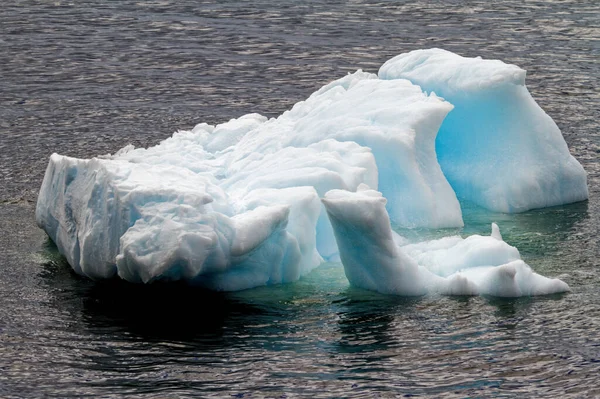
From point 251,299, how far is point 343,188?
5.80 ft

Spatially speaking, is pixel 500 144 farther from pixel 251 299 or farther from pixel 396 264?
pixel 251 299

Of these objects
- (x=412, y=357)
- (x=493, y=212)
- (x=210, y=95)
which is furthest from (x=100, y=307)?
(x=210, y=95)

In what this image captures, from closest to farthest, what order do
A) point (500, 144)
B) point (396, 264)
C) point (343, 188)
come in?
point (396, 264), point (343, 188), point (500, 144)

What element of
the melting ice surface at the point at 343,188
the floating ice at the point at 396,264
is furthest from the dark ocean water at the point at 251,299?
the melting ice surface at the point at 343,188

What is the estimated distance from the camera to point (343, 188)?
13.1m

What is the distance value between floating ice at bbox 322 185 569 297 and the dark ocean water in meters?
0.16

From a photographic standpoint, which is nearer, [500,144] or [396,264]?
[396,264]

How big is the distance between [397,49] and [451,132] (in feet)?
32.5

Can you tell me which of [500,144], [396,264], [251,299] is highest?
[500,144]

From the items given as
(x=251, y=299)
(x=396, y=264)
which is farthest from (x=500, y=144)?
(x=251, y=299)

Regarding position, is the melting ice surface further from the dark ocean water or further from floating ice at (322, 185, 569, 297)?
the dark ocean water

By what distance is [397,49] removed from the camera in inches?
995

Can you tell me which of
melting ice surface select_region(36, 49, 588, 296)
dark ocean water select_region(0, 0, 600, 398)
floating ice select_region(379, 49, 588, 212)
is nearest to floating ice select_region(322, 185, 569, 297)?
melting ice surface select_region(36, 49, 588, 296)

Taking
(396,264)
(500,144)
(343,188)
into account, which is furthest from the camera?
(500,144)
